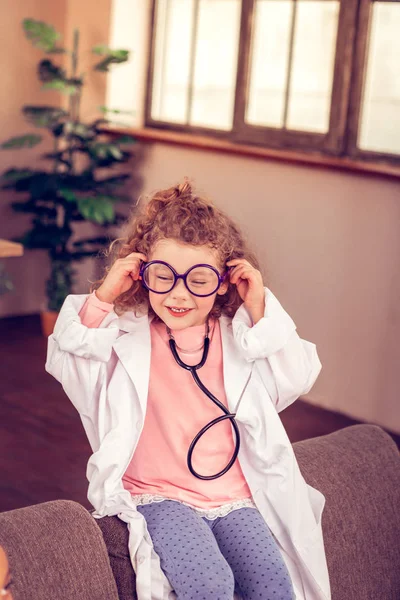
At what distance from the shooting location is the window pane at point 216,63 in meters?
4.58

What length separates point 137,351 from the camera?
1.68m

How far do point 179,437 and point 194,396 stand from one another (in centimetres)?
8

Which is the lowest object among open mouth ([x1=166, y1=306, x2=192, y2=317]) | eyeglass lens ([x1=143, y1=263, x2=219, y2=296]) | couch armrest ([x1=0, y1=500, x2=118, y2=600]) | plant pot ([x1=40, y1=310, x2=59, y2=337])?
plant pot ([x1=40, y1=310, x2=59, y2=337])

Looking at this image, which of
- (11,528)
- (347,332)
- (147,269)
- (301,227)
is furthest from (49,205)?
(11,528)

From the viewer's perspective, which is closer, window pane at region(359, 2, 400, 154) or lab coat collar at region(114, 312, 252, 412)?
lab coat collar at region(114, 312, 252, 412)

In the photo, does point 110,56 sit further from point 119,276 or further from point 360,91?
point 119,276

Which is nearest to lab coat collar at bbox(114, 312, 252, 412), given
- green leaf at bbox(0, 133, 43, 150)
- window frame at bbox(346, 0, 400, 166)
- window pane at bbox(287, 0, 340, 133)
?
window frame at bbox(346, 0, 400, 166)

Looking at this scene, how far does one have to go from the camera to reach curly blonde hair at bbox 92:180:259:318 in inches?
65.6

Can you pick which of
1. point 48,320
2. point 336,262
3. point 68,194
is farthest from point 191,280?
point 48,320

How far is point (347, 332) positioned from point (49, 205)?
81.0 inches

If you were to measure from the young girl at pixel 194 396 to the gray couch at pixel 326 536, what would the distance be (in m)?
0.08

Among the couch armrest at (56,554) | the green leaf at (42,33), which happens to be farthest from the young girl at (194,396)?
the green leaf at (42,33)

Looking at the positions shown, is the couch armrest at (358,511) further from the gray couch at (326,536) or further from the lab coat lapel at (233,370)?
the lab coat lapel at (233,370)

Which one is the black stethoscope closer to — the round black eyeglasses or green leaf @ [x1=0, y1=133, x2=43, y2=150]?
the round black eyeglasses
